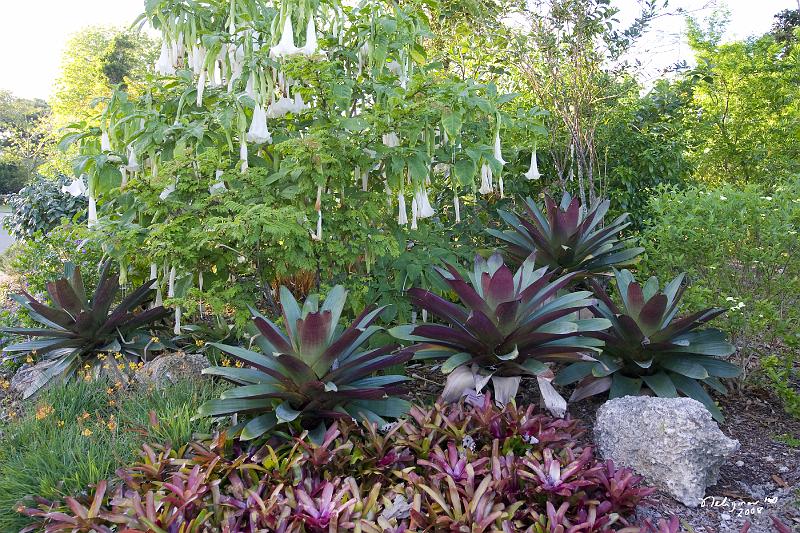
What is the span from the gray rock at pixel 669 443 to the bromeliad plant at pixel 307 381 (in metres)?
0.98

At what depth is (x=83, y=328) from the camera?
13.3 feet

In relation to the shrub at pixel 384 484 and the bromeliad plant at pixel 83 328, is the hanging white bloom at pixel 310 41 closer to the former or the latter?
the shrub at pixel 384 484

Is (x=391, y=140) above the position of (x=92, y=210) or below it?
above

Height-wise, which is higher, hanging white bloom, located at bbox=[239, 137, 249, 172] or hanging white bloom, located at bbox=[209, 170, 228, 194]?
hanging white bloom, located at bbox=[239, 137, 249, 172]

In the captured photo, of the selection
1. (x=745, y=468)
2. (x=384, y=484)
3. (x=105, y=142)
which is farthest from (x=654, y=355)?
(x=105, y=142)

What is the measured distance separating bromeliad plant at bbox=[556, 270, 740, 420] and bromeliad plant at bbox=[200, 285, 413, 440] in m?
1.11

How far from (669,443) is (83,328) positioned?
3.58 m

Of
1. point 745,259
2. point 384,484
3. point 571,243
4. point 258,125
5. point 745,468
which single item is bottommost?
point 745,468

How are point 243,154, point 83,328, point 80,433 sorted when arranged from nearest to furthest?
1. point 80,433
2. point 243,154
3. point 83,328

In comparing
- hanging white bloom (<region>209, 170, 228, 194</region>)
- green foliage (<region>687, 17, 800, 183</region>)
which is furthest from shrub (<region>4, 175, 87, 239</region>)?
green foliage (<region>687, 17, 800, 183</region>)

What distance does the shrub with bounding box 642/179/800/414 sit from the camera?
344 cm

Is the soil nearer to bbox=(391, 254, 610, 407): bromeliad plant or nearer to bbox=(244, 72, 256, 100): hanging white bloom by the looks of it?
bbox=(391, 254, 610, 407): bromeliad plant

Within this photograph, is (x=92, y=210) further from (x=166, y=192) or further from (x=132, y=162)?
(x=166, y=192)

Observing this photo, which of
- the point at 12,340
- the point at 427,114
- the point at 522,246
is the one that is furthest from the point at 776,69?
the point at 12,340
